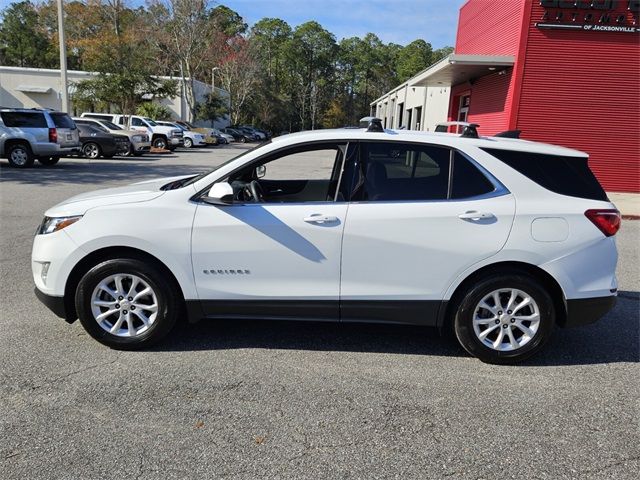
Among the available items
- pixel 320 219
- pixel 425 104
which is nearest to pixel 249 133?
pixel 425 104

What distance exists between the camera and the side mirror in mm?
3801

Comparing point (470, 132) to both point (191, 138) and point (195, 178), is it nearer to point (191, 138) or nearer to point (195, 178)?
point (195, 178)

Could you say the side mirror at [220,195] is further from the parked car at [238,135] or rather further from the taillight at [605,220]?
the parked car at [238,135]

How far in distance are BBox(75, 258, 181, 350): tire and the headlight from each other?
1.29 feet

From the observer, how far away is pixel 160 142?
2848 cm

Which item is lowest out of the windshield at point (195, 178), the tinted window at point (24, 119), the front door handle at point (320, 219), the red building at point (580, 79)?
the front door handle at point (320, 219)

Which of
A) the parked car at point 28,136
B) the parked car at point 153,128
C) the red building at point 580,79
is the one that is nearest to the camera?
the red building at point 580,79

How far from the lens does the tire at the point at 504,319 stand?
153 inches

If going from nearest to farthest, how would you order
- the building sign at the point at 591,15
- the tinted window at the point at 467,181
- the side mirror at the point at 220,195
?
the side mirror at the point at 220,195 → the tinted window at the point at 467,181 → the building sign at the point at 591,15

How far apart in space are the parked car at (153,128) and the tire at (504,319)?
2634 cm

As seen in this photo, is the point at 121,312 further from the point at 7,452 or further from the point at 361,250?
the point at 361,250

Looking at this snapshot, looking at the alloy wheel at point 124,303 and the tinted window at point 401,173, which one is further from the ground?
the tinted window at point 401,173

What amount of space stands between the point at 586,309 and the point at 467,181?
1.32 m

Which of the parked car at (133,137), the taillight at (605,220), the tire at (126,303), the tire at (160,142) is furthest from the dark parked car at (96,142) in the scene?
the taillight at (605,220)
